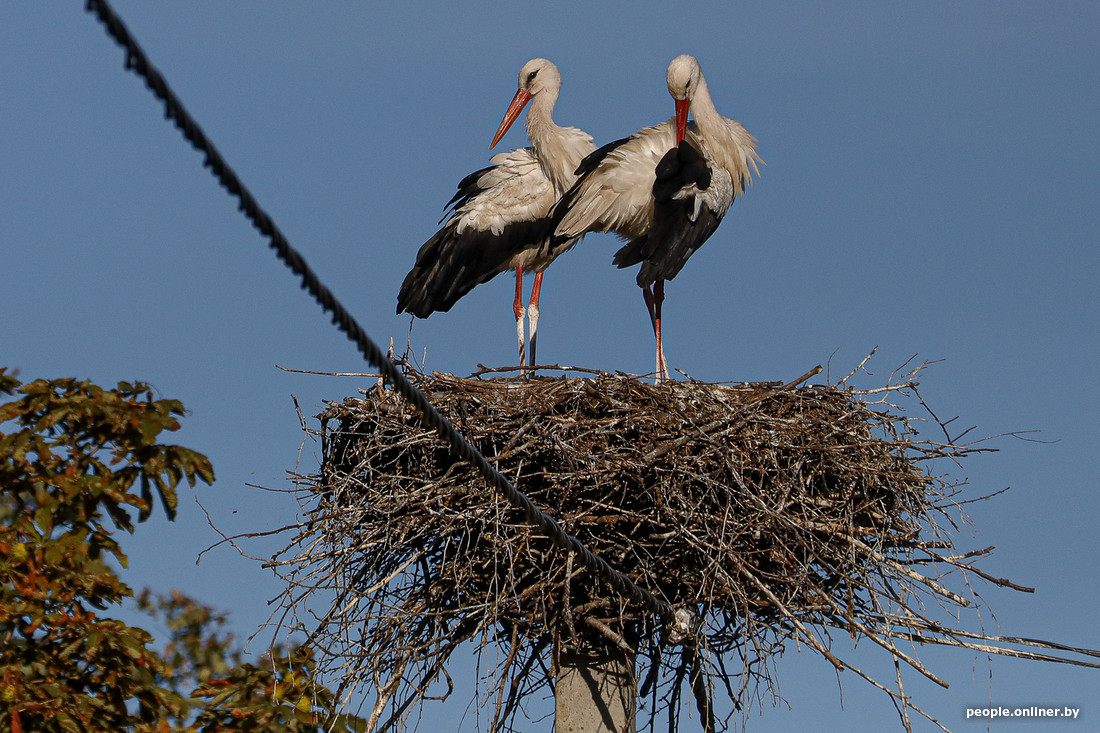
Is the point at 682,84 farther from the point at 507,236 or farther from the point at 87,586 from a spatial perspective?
the point at 87,586

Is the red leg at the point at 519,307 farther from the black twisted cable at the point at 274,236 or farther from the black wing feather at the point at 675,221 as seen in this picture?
the black twisted cable at the point at 274,236

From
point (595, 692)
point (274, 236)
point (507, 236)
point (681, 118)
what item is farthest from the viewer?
point (507, 236)

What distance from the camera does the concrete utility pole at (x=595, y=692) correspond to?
6.07 metres

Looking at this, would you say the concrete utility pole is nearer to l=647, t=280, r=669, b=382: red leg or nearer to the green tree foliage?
the green tree foliage

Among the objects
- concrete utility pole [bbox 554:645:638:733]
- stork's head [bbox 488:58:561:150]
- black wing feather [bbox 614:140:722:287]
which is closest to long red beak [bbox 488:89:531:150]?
stork's head [bbox 488:58:561:150]

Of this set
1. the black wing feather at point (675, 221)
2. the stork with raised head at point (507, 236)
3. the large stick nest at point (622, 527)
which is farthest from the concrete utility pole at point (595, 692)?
the stork with raised head at point (507, 236)

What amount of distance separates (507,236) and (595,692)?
4055 mm

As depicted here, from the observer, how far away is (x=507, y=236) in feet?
30.9

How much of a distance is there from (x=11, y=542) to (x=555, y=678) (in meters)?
2.57

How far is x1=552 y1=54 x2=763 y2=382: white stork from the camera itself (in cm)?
838

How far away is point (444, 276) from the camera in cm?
943

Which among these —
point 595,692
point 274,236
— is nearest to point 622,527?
point 595,692

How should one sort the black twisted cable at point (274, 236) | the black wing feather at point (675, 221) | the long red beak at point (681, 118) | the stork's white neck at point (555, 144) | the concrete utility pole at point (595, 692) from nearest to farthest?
1. the black twisted cable at point (274, 236)
2. the concrete utility pole at point (595, 692)
3. the black wing feather at point (675, 221)
4. the long red beak at point (681, 118)
5. the stork's white neck at point (555, 144)

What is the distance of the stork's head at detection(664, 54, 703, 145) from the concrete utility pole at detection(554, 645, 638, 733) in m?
3.71
